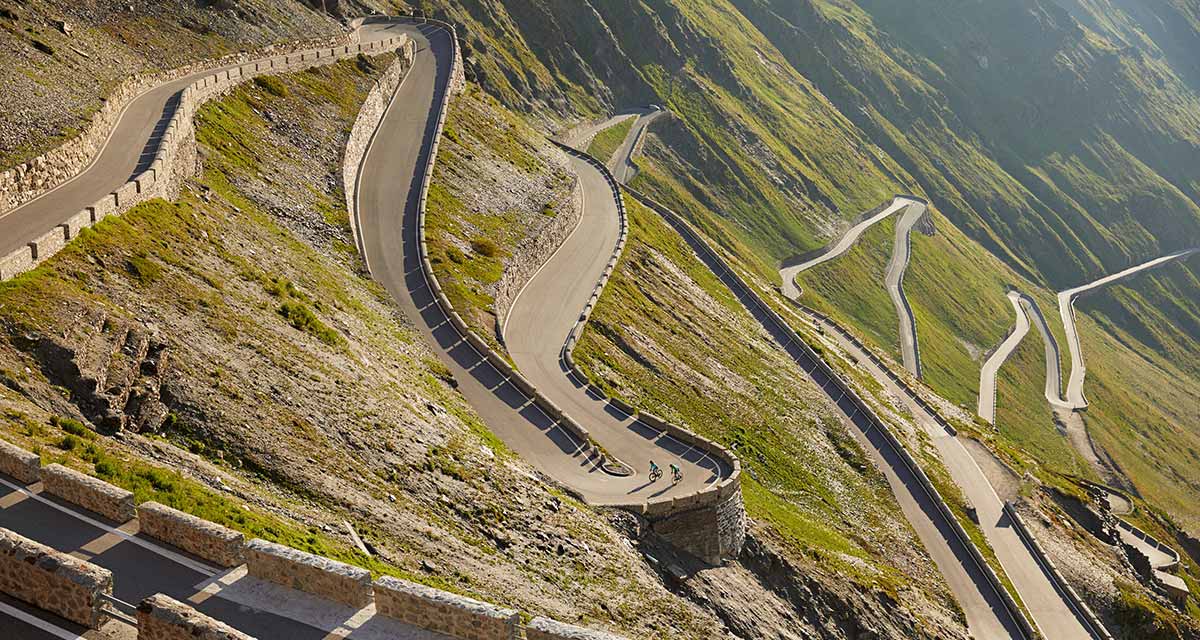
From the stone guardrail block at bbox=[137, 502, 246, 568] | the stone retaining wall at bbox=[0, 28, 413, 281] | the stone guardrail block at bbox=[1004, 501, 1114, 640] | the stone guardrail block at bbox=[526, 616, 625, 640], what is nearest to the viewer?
the stone guardrail block at bbox=[526, 616, 625, 640]

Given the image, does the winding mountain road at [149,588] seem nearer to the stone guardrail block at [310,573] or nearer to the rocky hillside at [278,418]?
the stone guardrail block at [310,573]

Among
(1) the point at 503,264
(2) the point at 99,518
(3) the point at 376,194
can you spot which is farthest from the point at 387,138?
(2) the point at 99,518

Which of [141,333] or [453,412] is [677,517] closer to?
[453,412]

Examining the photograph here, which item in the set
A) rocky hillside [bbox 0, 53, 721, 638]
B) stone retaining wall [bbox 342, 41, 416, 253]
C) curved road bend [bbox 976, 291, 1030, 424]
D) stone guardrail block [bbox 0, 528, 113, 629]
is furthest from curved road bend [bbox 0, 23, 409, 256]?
curved road bend [bbox 976, 291, 1030, 424]

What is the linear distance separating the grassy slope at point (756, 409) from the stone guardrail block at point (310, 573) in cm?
3956

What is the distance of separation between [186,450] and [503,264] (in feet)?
148

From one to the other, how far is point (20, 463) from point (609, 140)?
154 meters

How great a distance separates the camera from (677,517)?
48.5 m

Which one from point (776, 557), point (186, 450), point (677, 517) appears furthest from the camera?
point (776, 557)

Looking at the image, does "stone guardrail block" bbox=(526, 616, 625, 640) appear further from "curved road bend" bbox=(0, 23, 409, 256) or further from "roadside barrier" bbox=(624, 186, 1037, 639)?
"roadside barrier" bbox=(624, 186, 1037, 639)

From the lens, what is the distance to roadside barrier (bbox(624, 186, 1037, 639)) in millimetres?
72250

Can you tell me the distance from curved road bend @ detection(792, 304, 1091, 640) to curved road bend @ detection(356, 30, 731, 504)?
2949cm

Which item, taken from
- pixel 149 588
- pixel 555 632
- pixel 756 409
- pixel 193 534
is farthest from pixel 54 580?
pixel 756 409

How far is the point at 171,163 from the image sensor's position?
54188mm
